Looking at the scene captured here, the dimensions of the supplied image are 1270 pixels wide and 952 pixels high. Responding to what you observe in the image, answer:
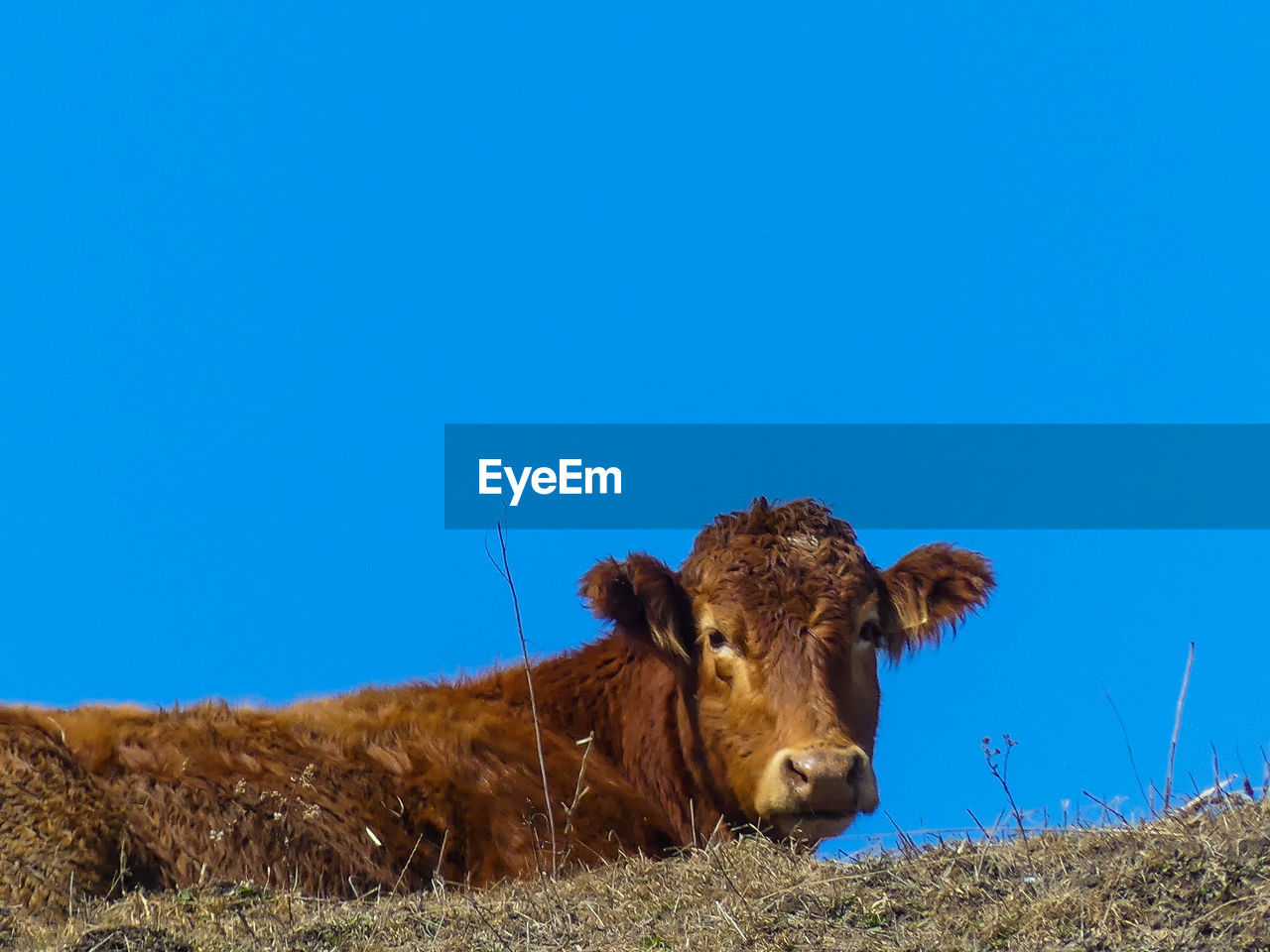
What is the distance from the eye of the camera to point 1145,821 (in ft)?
18.8

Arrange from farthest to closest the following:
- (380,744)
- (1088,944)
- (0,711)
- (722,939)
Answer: (380,744), (0,711), (722,939), (1088,944)

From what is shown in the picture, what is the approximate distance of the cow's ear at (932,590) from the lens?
368 inches

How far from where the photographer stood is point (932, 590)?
959 cm

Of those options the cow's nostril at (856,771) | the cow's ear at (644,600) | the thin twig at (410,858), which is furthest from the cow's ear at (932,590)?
the thin twig at (410,858)

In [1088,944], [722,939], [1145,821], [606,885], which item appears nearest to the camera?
[1088,944]

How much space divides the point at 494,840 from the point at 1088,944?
12.9ft

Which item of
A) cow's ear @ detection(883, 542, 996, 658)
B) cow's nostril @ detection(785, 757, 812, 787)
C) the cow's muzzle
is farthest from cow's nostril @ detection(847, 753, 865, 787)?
cow's ear @ detection(883, 542, 996, 658)

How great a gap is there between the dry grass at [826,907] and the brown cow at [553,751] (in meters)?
0.67

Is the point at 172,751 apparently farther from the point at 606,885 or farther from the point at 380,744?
the point at 606,885

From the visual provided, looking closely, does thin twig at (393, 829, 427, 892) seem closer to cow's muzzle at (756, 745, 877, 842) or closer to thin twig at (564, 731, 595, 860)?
thin twig at (564, 731, 595, 860)

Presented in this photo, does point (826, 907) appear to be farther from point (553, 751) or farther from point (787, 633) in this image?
point (553, 751)

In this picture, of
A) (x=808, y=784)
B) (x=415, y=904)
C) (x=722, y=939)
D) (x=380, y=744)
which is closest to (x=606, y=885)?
(x=415, y=904)

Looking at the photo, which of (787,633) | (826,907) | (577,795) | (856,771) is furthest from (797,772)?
(826,907)

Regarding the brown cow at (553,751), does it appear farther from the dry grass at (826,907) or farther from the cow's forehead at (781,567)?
the dry grass at (826,907)
